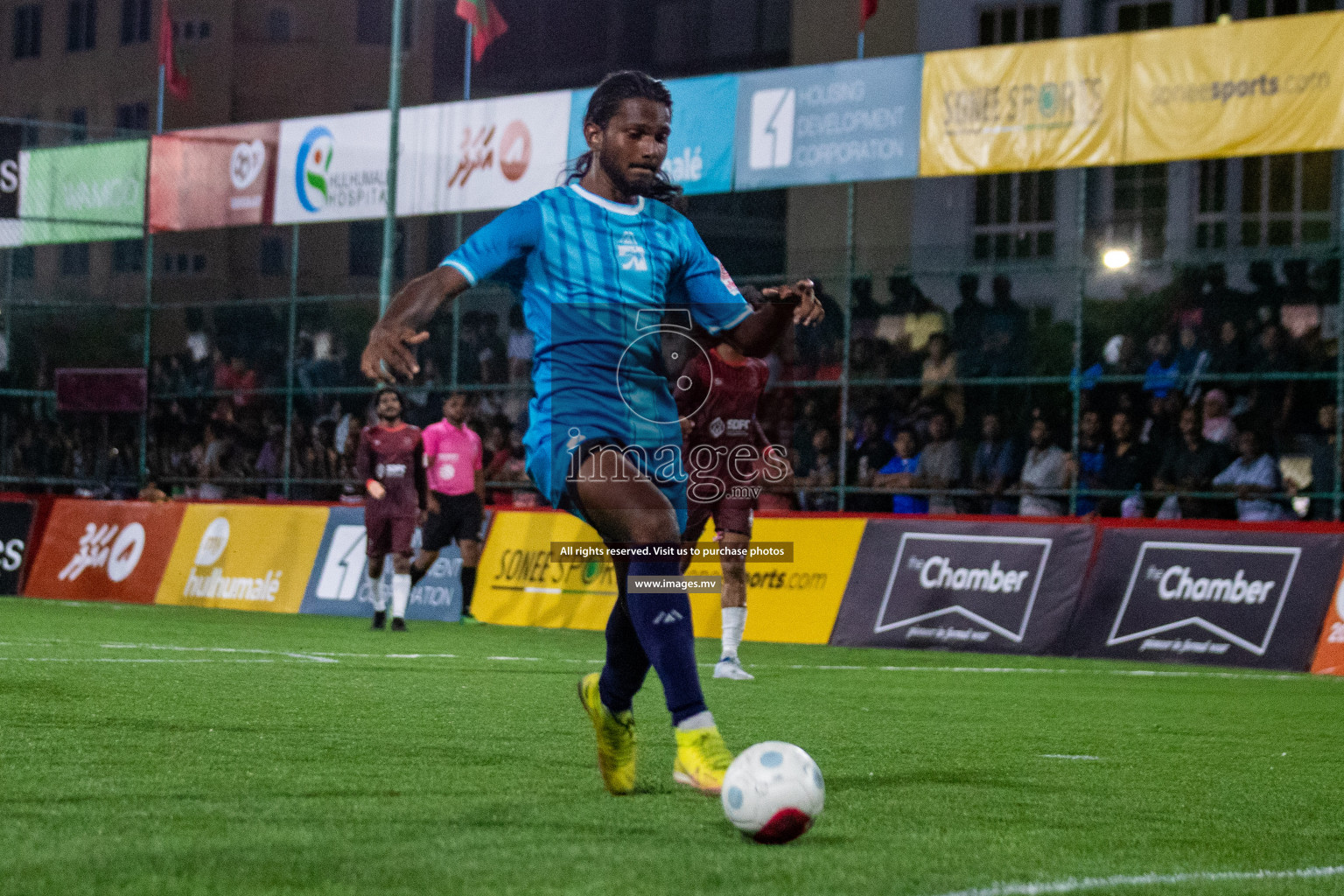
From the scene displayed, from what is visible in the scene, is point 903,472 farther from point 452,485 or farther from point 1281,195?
point 1281,195

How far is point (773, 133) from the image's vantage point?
18.8 m

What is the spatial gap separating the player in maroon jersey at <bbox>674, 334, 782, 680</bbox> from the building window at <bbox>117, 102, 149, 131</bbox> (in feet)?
150

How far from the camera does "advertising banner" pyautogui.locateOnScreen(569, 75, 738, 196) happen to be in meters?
19.1

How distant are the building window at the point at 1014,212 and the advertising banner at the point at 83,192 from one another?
12.3 meters

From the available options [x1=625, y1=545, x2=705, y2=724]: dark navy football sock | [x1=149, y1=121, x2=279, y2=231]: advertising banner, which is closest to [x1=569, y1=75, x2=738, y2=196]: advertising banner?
[x1=149, y1=121, x2=279, y2=231]: advertising banner

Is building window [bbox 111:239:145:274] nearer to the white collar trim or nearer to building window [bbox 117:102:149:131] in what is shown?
building window [bbox 117:102:149:131]

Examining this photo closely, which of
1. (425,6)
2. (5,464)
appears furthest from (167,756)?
(425,6)

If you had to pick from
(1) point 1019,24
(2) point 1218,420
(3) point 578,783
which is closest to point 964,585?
(2) point 1218,420

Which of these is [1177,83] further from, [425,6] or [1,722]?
[425,6]

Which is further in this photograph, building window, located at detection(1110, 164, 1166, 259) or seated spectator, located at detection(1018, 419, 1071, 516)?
building window, located at detection(1110, 164, 1166, 259)

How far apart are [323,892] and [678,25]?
138 ft

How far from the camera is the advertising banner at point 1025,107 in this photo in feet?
54.4

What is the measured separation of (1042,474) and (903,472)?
4.29 ft

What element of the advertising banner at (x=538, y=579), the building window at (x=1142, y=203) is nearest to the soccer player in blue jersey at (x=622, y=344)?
the advertising banner at (x=538, y=579)
